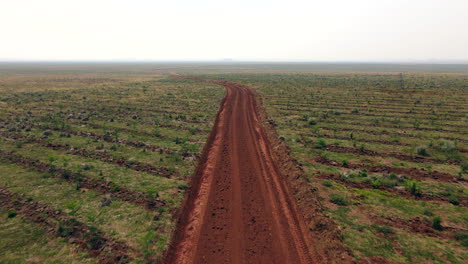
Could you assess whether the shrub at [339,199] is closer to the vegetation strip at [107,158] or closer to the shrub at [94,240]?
the vegetation strip at [107,158]

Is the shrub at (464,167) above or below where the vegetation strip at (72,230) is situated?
above

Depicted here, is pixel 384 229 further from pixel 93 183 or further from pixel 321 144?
pixel 93 183

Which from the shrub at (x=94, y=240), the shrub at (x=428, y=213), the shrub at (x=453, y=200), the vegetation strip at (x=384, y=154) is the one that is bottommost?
the shrub at (x=94, y=240)

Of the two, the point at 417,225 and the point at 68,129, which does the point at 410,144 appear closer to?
the point at 417,225

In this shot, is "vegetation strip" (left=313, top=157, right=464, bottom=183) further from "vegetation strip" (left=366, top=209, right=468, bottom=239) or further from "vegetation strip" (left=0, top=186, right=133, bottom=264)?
"vegetation strip" (left=0, top=186, right=133, bottom=264)

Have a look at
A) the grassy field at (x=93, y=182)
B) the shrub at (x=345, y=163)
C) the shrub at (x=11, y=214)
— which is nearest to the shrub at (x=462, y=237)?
the shrub at (x=345, y=163)

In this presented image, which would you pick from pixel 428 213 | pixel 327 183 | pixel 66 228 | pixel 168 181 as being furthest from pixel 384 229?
pixel 66 228
